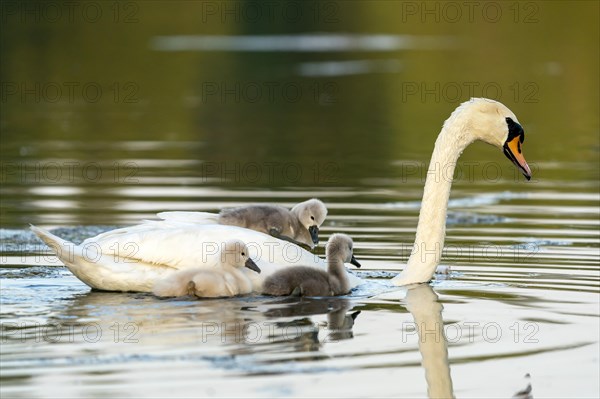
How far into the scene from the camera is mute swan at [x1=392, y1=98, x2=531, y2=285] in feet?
33.9

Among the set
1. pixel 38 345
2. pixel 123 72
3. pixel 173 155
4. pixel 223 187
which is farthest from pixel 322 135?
pixel 38 345

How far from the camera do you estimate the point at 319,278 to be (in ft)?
32.1

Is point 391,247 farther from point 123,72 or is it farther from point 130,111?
point 123,72

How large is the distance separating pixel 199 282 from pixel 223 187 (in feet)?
21.9

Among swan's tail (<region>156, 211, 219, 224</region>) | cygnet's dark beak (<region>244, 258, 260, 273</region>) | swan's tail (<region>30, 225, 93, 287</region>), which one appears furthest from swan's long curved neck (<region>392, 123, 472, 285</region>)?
swan's tail (<region>30, 225, 93, 287</region>)

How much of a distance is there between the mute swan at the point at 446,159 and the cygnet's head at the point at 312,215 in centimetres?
81

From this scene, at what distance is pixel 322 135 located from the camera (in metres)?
23.0

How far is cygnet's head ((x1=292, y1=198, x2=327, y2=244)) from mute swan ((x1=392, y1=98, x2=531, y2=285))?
2.64 feet

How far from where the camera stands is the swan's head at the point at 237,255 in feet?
30.9

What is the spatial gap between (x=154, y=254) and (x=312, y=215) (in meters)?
1.67
